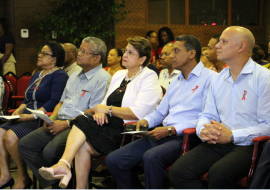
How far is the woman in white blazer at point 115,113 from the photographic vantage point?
256cm

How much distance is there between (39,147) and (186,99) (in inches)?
55.5

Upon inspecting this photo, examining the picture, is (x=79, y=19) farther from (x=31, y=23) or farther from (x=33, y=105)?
(x=33, y=105)

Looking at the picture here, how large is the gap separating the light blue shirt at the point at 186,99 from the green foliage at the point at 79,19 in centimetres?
356

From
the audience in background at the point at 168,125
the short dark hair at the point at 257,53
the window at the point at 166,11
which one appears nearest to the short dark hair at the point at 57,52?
the audience in background at the point at 168,125

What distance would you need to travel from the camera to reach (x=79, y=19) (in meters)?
6.01

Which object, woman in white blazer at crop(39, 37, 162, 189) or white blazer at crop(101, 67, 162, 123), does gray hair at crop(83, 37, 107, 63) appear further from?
white blazer at crop(101, 67, 162, 123)

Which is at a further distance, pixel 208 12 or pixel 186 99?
pixel 208 12

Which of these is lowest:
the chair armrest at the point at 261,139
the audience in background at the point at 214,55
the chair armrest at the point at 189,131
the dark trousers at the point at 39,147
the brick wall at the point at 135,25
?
the dark trousers at the point at 39,147

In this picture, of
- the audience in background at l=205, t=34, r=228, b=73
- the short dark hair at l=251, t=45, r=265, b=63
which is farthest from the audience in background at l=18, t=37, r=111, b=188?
the short dark hair at l=251, t=45, r=265, b=63

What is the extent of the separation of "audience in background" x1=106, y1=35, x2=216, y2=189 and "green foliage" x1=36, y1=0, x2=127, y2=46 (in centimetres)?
350

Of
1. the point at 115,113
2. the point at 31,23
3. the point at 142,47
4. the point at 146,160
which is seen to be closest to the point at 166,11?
the point at 31,23

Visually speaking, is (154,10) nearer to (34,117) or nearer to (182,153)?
(34,117)

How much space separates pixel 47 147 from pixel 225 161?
5.04ft

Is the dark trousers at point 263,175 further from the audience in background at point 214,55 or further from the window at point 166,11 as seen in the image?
the window at point 166,11
